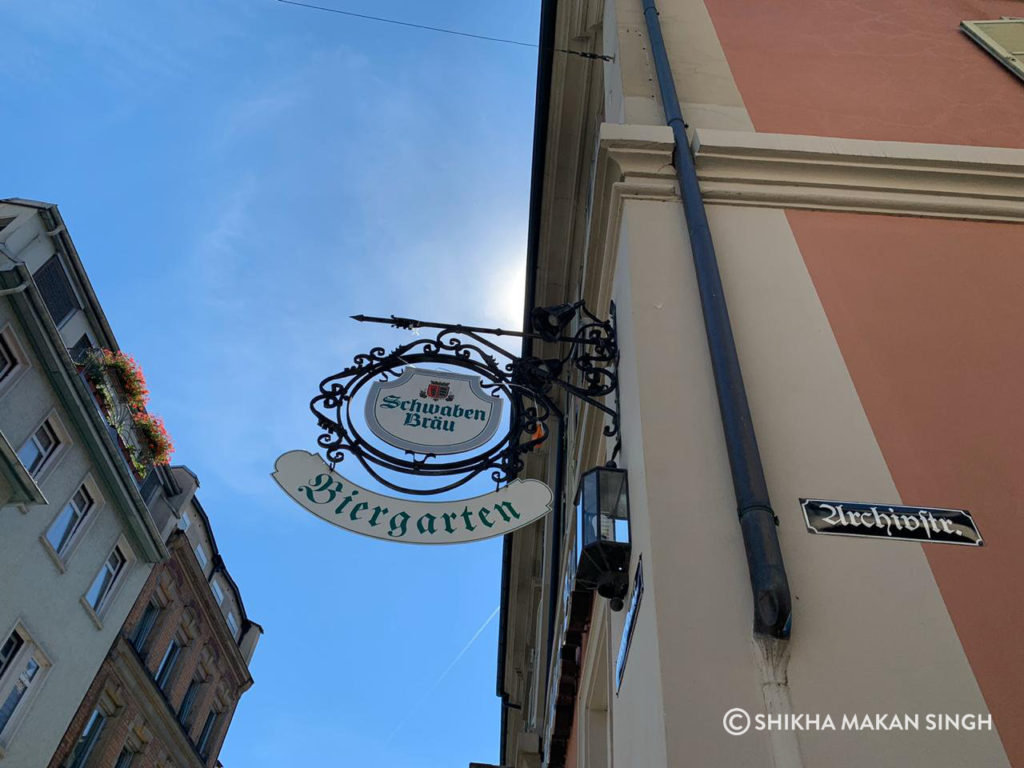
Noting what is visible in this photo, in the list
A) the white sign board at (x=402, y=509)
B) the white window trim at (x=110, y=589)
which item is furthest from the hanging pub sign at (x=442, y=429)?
the white window trim at (x=110, y=589)

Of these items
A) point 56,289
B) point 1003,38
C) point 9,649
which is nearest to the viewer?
point 1003,38

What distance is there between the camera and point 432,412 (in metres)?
4.38

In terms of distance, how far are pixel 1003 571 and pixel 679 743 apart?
57.3 inches

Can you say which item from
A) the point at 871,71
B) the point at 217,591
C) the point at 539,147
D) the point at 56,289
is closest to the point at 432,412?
the point at 871,71

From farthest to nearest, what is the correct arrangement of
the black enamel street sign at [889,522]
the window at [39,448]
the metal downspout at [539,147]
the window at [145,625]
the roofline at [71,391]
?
1. the window at [145,625]
2. the window at [39,448]
3. the roofline at [71,391]
4. the metal downspout at [539,147]
5. the black enamel street sign at [889,522]

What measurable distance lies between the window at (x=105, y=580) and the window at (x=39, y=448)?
3.28 meters

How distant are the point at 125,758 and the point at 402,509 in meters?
20.5

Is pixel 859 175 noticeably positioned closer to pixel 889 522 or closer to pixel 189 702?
pixel 889 522

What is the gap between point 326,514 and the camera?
375 cm

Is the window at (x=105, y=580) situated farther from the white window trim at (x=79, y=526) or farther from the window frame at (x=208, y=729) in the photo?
the window frame at (x=208, y=729)

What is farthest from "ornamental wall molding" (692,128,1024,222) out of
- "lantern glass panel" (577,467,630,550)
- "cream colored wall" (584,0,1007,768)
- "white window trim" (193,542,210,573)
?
"white window trim" (193,542,210,573)

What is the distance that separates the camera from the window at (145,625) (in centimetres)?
2057

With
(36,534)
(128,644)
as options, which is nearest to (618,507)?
(36,534)

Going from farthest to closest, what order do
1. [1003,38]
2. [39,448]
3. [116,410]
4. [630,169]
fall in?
[116,410]
[39,448]
[1003,38]
[630,169]
